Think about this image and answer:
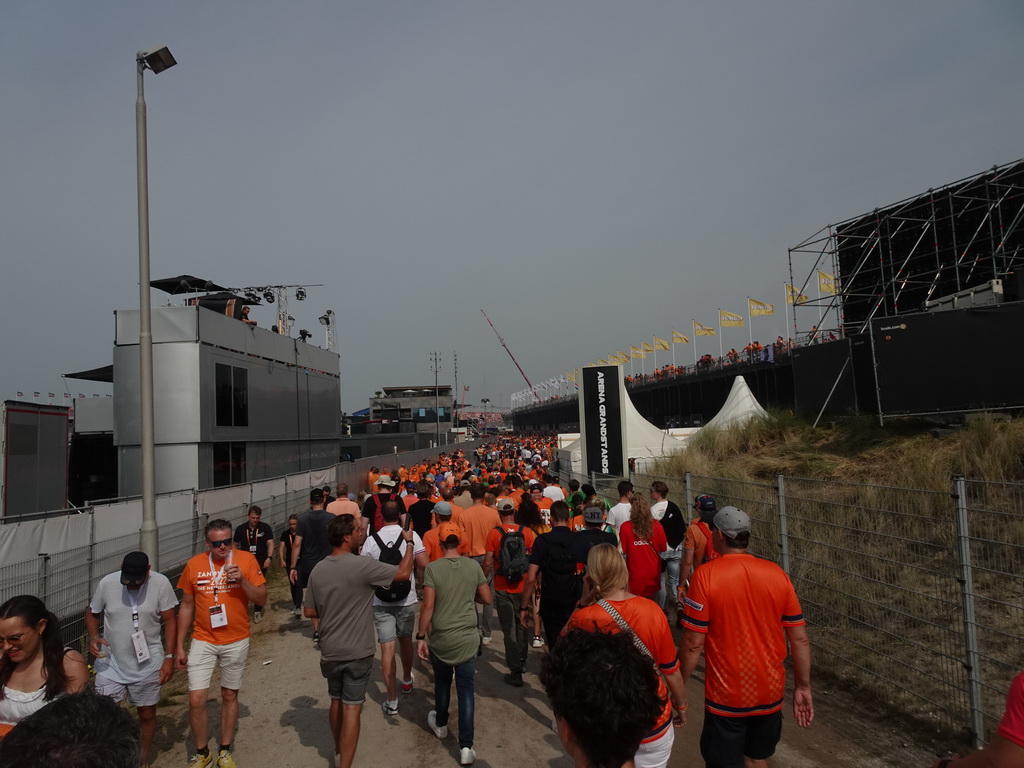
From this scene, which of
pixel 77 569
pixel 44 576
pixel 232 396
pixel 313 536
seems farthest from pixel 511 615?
pixel 232 396

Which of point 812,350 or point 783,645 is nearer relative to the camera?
point 783,645

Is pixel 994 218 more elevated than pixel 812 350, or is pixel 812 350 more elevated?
pixel 994 218

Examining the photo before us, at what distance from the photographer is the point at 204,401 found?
57.8 feet

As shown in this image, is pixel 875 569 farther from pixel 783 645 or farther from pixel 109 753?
pixel 109 753

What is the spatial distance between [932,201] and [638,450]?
14575mm

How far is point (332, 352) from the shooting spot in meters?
28.6

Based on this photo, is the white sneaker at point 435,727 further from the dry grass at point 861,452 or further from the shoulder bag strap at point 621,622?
the dry grass at point 861,452

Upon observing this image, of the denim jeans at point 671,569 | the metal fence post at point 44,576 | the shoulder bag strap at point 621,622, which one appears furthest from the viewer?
the denim jeans at point 671,569

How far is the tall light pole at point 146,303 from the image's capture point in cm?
775

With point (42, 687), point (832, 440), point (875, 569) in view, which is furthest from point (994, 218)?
point (42, 687)

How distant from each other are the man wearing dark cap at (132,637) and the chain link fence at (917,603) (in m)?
5.57

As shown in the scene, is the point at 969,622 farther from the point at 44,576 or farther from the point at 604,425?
the point at 604,425

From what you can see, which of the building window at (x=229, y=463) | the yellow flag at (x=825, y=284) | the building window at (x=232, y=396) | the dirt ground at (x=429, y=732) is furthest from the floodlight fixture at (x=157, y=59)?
the yellow flag at (x=825, y=284)

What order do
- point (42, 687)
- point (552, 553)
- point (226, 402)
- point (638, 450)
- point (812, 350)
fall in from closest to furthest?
1. point (42, 687)
2. point (552, 553)
3. point (812, 350)
4. point (226, 402)
5. point (638, 450)
